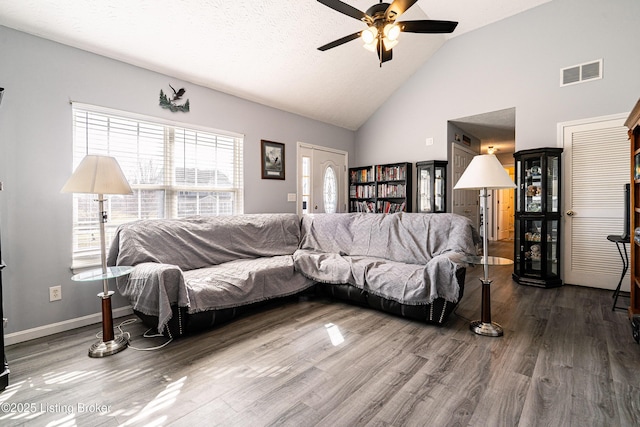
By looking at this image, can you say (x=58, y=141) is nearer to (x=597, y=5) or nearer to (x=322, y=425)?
(x=322, y=425)

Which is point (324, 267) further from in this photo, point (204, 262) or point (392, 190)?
point (392, 190)

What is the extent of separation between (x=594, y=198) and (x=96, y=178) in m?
5.17

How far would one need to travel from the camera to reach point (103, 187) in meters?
2.13

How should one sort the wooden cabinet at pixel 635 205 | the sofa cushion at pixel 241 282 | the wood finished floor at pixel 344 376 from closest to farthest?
the wood finished floor at pixel 344 376
the wooden cabinet at pixel 635 205
the sofa cushion at pixel 241 282

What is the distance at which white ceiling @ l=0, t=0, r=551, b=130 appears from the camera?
2473 mm

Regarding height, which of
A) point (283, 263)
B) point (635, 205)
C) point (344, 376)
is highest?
point (635, 205)

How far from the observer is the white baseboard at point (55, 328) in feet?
7.66

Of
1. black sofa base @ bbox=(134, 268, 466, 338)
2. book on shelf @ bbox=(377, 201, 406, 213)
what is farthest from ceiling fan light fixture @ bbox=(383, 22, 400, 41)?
book on shelf @ bbox=(377, 201, 406, 213)

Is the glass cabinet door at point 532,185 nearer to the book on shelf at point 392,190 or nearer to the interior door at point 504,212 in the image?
the book on shelf at point 392,190

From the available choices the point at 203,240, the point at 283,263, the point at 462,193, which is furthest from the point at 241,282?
the point at 462,193

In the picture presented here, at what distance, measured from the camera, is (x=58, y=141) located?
2551 millimetres

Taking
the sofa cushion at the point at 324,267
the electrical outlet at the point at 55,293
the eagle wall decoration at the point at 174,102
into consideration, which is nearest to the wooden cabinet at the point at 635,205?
the sofa cushion at the point at 324,267

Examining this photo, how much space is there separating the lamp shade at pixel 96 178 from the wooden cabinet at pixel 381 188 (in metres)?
3.99

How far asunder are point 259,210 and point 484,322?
2968 mm
